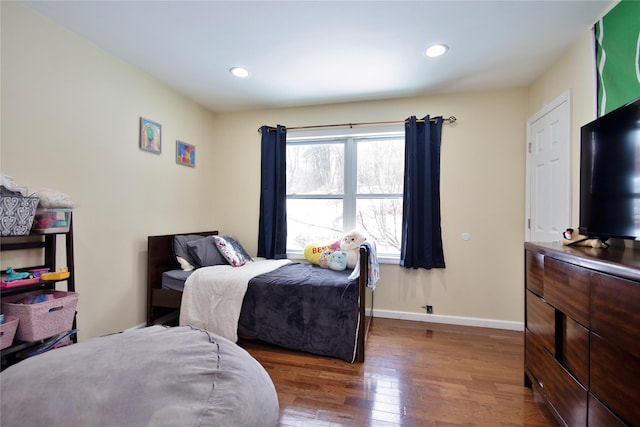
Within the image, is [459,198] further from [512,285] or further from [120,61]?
[120,61]

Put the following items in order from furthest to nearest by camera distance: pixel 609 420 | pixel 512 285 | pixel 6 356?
pixel 512 285, pixel 6 356, pixel 609 420

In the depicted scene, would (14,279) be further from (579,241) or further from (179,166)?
(579,241)

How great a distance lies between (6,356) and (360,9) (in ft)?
9.81

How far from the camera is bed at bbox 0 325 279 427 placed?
0.78m

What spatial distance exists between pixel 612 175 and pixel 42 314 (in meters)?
3.22

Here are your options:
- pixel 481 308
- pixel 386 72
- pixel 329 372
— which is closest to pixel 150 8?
pixel 386 72

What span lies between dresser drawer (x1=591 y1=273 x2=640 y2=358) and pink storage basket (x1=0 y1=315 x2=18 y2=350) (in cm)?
278

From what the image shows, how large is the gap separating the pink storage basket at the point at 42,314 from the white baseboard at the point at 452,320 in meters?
2.69

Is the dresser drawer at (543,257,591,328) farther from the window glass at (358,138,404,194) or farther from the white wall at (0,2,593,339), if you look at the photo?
the window glass at (358,138,404,194)

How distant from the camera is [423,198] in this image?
3.06 meters

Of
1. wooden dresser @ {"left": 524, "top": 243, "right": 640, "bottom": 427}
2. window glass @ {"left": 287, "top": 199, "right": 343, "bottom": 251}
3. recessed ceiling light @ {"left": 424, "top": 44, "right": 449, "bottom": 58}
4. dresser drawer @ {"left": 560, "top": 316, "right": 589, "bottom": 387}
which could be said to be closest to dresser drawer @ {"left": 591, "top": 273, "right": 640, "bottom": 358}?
wooden dresser @ {"left": 524, "top": 243, "right": 640, "bottom": 427}

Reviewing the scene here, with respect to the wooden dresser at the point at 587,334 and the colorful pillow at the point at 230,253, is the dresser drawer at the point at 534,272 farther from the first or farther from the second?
the colorful pillow at the point at 230,253

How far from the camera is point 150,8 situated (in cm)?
185

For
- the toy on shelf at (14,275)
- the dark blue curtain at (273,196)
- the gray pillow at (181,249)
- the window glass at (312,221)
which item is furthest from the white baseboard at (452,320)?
the toy on shelf at (14,275)
